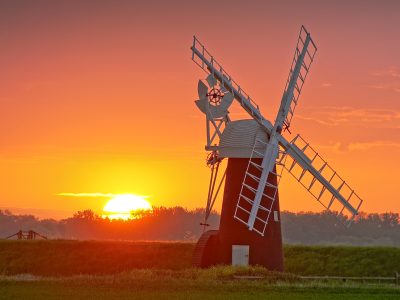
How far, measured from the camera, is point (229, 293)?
48000 millimetres

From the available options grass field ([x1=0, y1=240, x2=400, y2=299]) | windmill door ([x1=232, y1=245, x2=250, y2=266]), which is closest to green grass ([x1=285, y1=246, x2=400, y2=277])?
grass field ([x1=0, y1=240, x2=400, y2=299])

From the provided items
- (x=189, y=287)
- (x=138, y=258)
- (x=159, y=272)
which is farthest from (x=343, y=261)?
(x=189, y=287)

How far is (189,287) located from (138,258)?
2128 cm

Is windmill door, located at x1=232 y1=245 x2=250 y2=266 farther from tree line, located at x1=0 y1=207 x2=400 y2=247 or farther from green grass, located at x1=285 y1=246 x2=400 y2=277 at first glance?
tree line, located at x1=0 y1=207 x2=400 y2=247

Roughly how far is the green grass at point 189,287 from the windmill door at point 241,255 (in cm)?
133

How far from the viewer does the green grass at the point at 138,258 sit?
67375 millimetres

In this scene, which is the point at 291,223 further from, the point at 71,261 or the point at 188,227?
the point at 71,261

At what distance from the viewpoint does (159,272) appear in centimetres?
5562

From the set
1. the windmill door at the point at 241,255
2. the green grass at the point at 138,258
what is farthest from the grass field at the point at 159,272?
the windmill door at the point at 241,255

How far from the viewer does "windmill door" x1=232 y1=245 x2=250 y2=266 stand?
56.3m

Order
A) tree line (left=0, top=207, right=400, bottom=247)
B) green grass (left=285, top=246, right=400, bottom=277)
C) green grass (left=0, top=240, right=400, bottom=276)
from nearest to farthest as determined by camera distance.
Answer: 1. green grass (left=285, top=246, right=400, bottom=277)
2. green grass (left=0, top=240, right=400, bottom=276)
3. tree line (left=0, top=207, right=400, bottom=247)

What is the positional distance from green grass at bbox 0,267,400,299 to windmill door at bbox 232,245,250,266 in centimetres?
133

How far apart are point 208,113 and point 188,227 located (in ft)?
298

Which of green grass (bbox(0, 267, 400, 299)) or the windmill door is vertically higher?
the windmill door
